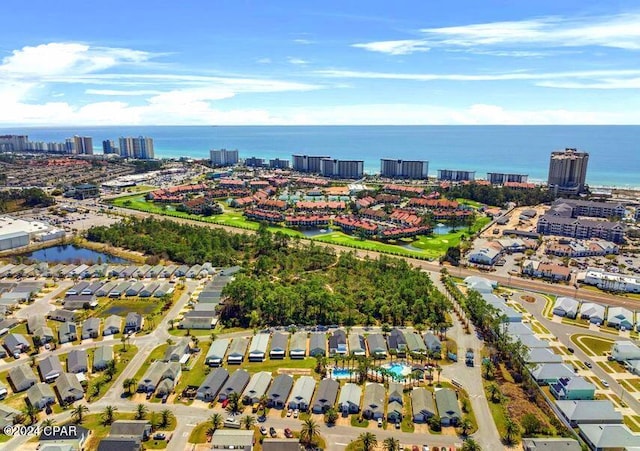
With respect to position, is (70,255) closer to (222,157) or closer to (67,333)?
(67,333)

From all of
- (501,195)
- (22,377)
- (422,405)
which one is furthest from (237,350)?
(501,195)

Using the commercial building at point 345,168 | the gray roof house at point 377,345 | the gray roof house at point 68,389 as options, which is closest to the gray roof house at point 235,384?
the gray roof house at point 68,389

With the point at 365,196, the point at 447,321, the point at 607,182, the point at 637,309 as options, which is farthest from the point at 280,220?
the point at 607,182

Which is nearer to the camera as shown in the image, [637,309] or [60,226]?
[637,309]

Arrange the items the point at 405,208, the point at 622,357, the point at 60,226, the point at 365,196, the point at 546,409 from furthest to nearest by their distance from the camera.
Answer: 1. the point at 365,196
2. the point at 405,208
3. the point at 60,226
4. the point at 622,357
5. the point at 546,409

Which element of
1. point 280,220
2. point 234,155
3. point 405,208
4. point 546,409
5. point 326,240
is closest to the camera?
point 546,409

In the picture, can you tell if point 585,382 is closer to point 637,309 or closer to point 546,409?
point 546,409

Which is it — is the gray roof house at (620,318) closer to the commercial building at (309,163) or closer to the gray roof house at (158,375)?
the gray roof house at (158,375)
